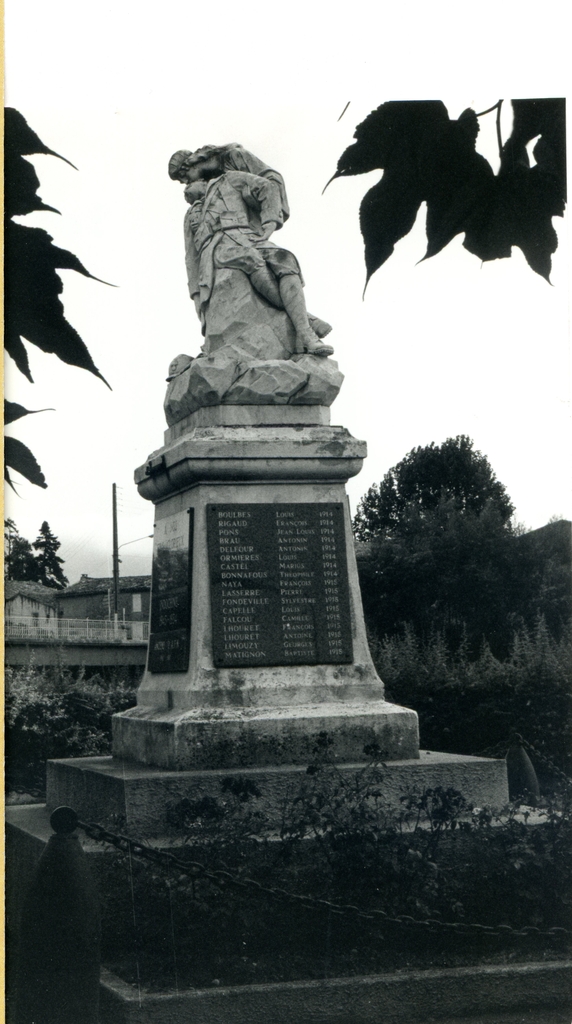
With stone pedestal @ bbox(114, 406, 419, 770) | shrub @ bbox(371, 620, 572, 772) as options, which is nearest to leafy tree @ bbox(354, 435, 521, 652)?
shrub @ bbox(371, 620, 572, 772)

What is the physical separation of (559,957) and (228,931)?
51.9 inches

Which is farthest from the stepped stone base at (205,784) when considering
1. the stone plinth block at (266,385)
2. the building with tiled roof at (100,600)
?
the building with tiled roof at (100,600)

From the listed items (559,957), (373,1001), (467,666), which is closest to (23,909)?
(373,1001)

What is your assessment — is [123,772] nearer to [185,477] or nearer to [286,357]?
[185,477]

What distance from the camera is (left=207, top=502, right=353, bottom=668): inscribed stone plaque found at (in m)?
5.91

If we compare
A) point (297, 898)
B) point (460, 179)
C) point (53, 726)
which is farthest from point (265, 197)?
point (53, 726)

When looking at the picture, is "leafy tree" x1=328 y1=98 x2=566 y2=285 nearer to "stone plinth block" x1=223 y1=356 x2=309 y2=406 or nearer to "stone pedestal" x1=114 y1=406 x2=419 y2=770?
"stone pedestal" x1=114 y1=406 x2=419 y2=770

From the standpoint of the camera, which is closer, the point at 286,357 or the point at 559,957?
the point at 559,957

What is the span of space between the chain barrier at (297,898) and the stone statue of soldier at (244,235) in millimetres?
3158

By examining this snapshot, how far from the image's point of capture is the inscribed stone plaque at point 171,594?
6.09 metres

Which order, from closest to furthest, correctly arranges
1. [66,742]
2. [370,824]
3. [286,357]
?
[370,824] < [286,357] < [66,742]

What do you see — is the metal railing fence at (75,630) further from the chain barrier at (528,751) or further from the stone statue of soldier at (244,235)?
the stone statue of soldier at (244,235)

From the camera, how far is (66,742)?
9.41 m

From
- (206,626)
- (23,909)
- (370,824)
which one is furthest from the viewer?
(206,626)
